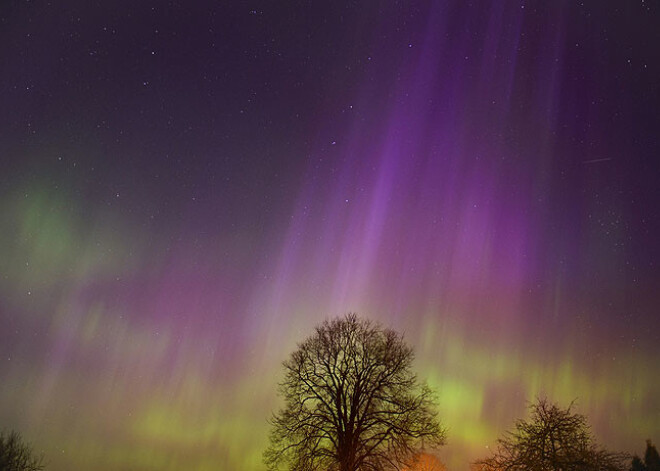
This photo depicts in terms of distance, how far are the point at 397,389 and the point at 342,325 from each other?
521 cm

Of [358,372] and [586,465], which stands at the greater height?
[358,372]

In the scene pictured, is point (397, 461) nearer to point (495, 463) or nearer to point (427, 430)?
point (427, 430)

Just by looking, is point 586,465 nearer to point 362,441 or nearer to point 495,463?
point 495,463

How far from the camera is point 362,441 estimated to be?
3155 cm

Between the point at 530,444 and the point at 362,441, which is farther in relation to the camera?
the point at 362,441

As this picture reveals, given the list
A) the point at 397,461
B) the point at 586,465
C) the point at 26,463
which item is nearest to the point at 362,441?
the point at 397,461

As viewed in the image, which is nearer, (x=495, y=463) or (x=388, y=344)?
(x=495, y=463)

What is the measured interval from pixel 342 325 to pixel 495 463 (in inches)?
464

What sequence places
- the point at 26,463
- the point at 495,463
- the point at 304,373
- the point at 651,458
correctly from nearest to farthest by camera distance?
1. the point at 495,463
2. the point at 304,373
3. the point at 26,463
4. the point at 651,458

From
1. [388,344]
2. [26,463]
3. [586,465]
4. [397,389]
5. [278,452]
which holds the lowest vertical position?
[26,463]

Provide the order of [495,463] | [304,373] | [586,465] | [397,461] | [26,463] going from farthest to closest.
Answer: [26,463]
[304,373]
[397,461]
[495,463]
[586,465]

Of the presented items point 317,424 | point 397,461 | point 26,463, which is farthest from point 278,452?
point 26,463

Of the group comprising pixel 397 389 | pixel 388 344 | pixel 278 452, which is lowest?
pixel 278 452

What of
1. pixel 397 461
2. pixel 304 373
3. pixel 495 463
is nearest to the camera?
pixel 495 463
